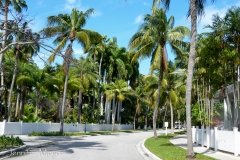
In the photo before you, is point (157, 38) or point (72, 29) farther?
point (72, 29)

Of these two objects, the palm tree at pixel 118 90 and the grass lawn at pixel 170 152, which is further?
the palm tree at pixel 118 90

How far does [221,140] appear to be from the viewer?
15805 mm

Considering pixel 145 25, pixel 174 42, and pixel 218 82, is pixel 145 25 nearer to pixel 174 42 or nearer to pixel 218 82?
pixel 174 42

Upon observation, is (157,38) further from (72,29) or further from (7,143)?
(7,143)

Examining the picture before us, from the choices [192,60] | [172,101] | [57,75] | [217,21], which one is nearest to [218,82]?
[217,21]

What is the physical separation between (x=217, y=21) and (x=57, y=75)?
27.3 m

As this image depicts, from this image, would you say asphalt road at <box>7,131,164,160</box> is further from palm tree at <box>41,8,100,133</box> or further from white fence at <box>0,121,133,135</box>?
palm tree at <box>41,8,100,133</box>

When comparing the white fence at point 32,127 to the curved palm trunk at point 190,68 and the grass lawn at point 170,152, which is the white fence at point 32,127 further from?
the curved palm trunk at point 190,68

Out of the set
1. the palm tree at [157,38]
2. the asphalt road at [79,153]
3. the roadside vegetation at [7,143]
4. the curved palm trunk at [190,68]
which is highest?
the palm tree at [157,38]

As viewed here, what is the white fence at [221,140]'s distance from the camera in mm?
13788

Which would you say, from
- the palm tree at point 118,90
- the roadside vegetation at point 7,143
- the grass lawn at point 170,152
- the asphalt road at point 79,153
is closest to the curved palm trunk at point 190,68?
the grass lawn at point 170,152

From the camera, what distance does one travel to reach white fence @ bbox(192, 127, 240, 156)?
1379cm

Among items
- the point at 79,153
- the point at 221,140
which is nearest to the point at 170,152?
the point at 221,140

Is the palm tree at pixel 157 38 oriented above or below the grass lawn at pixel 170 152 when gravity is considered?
above
